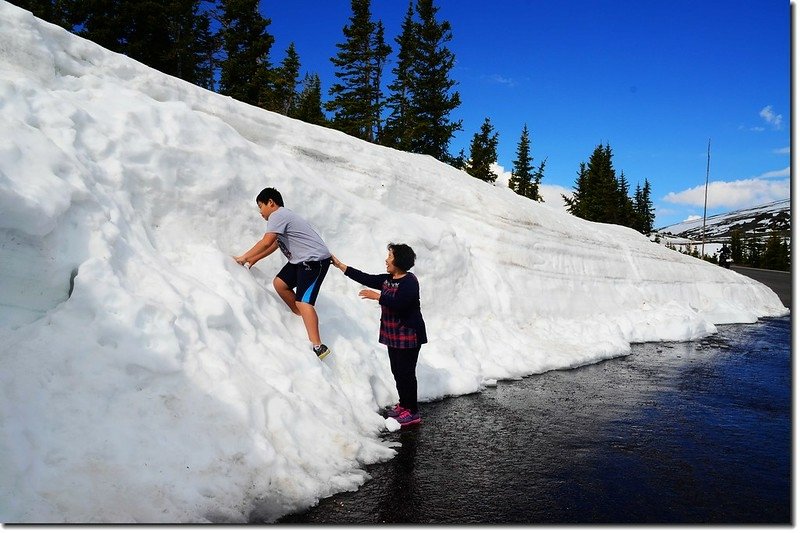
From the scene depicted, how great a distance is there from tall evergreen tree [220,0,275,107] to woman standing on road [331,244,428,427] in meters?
30.6

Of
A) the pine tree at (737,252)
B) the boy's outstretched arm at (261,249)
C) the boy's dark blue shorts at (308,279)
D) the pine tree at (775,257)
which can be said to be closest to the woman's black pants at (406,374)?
the boy's dark blue shorts at (308,279)

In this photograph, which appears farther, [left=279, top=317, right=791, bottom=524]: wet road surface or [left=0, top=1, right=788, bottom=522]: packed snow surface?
[left=279, top=317, right=791, bottom=524]: wet road surface

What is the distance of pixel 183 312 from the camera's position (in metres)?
4.44

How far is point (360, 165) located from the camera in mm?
10531

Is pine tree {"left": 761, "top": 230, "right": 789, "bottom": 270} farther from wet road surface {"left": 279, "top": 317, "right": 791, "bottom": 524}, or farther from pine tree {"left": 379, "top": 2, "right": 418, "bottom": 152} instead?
wet road surface {"left": 279, "top": 317, "right": 791, "bottom": 524}

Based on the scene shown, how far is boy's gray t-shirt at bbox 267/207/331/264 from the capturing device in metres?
5.64

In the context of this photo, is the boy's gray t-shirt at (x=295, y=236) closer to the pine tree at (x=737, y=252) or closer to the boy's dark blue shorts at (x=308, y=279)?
the boy's dark blue shorts at (x=308, y=279)

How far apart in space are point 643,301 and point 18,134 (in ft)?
48.2

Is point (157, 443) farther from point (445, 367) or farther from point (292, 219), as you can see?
point (445, 367)

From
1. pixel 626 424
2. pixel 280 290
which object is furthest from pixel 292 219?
pixel 626 424

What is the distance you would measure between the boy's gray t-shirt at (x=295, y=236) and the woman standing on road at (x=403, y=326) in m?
0.72

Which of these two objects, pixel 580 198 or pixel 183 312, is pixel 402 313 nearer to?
pixel 183 312

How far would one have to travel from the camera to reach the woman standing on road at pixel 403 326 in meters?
5.36

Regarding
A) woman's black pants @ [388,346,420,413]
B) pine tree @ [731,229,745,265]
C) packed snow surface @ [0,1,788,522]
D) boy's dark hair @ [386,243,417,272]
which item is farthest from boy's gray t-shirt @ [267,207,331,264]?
pine tree @ [731,229,745,265]
